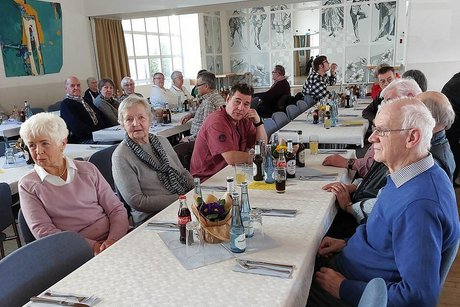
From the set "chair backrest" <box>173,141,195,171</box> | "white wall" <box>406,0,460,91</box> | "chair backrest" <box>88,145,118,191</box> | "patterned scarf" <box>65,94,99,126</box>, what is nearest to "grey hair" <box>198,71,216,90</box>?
"chair backrest" <box>173,141,195,171</box>

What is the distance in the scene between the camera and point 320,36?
12531 millimetres

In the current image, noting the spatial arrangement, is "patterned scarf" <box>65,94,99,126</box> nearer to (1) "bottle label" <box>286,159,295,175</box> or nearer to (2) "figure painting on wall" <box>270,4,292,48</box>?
(1) "bottle label" <box>286,159,295,175</box>

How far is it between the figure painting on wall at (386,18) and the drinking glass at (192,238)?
11941 millimetres

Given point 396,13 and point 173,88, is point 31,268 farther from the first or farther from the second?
point 396,13

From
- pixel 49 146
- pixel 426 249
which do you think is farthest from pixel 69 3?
pixel 426 249

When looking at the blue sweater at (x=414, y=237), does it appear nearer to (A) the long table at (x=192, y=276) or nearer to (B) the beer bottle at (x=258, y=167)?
(A) the long table at (x=192, y=276)

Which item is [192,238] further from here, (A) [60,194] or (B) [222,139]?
(B) [222,139]

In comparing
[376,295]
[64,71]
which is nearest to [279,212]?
[376,295]

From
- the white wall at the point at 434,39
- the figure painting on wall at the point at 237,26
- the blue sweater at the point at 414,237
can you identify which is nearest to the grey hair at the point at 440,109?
the blue sweater at the point at 414,237

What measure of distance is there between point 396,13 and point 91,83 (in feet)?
29.9

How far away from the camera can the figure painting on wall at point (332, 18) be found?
12156 mm

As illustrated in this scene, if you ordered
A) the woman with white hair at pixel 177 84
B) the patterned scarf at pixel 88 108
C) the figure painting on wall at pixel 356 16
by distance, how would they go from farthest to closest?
the figure painting on wall at pixel 356 16 → the woman with white hair at pixel 177 84 → the patterned scarf at pixel 88 108

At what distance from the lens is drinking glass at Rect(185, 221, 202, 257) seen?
1.57 metres

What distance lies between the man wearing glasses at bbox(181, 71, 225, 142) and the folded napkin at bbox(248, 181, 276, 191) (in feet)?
7.20
